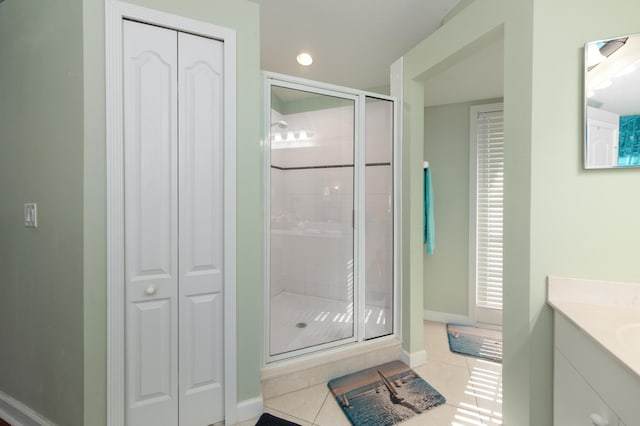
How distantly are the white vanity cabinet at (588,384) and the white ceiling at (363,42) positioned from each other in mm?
1720

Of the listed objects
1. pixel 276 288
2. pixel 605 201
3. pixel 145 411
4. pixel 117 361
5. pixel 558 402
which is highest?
pixel 605 201

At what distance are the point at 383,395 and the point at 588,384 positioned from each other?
1130 millimetres

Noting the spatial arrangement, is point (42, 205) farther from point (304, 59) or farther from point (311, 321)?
point (304, 59)

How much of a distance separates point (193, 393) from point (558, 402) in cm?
182

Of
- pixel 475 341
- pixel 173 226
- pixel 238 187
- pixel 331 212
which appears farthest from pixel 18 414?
pixel 475 341

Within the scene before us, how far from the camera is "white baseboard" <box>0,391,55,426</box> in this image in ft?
4.88

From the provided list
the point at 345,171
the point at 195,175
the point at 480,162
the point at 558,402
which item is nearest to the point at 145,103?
the point at 195,175

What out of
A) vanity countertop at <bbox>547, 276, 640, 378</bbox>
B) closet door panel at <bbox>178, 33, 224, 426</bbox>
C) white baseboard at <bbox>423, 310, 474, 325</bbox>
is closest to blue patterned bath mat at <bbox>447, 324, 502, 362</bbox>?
white baseboard at <bbox>423, 310, 474, 325</bbox>

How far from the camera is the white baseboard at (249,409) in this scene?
155 cm

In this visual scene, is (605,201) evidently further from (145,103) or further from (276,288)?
(145,103)

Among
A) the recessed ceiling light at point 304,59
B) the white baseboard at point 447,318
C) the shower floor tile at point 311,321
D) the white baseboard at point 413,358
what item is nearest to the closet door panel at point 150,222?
the shower floor tile at point 311,321

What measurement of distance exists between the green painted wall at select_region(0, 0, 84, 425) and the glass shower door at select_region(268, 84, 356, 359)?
105 centimetres

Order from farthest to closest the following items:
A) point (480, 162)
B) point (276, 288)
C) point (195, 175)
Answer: point (480, 162)
point (276, 288)
point (195, 175)

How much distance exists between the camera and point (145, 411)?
140cm
